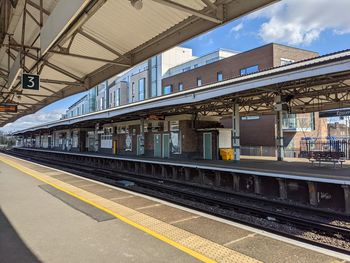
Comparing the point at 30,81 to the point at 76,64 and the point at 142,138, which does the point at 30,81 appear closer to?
the point at 76,64

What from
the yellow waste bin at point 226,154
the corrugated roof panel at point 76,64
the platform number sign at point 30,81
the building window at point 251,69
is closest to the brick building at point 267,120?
the building window at point 251,69

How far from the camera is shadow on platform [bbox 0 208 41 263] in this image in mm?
4516

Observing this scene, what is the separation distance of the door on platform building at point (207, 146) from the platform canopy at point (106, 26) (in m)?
10.8

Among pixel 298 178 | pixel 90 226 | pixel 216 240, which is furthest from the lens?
pixel 298 178

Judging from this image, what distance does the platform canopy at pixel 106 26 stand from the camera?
6.93 metres

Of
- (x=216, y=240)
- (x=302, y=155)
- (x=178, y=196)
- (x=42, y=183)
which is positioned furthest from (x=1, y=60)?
(x=302, y=155)

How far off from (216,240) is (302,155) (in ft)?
70.2

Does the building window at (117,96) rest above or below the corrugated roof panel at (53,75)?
above

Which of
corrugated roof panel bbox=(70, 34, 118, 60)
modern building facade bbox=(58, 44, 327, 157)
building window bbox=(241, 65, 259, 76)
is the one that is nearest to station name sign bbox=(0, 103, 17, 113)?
modern building facade bbox=(58, 44, 327, 157)

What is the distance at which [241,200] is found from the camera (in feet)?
38.1

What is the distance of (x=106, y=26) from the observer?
29.6 ft

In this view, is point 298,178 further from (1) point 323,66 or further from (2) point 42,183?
(2) point 42,183

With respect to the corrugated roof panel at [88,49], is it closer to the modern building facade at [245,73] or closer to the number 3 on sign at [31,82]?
the number 3 on sign at [31,82]

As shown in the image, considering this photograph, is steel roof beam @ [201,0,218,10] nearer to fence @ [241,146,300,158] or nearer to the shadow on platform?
the shadow on platform
